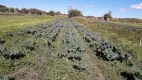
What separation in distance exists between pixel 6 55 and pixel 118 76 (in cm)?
599

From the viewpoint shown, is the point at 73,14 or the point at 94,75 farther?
the point at 73,14

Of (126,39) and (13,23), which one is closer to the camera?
(126,39)

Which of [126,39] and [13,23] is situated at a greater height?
[13,23]

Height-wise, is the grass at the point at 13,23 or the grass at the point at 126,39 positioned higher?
the grass at the point at 13,23

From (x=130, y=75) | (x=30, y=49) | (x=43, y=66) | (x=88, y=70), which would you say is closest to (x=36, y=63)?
(x=43, y=66)

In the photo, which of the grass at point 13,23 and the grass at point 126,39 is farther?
the grass at point 13,23

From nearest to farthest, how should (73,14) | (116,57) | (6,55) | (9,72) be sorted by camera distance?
(9,72), (6,55), (116,57), (73,14)

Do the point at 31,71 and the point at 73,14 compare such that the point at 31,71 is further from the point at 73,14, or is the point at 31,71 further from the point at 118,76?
the point at 73,14

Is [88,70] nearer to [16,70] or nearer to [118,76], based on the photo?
[118,76]

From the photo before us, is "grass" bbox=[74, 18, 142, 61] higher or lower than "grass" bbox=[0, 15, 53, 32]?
lower

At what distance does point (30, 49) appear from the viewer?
15.0 meters

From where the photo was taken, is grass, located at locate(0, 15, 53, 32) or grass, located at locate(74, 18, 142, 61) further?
grass, located at locate(0, 15, 53, 32)

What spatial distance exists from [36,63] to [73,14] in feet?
499

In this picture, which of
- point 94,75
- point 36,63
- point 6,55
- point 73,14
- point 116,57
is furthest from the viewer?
point 73,14
